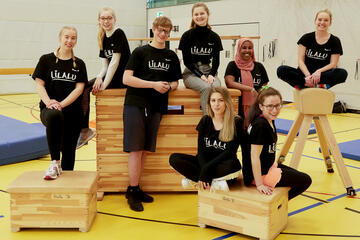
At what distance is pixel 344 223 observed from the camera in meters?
2.97

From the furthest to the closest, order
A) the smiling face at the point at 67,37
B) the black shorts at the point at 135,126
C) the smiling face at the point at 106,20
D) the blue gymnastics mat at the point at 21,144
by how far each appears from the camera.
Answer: the blue gymnastics mat at the point at 21,144, the smiling face at the point at 106,20, the black shorts at the point at 135,126, the smiling face at the point at 67,37

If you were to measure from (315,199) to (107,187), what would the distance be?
177 centimetres

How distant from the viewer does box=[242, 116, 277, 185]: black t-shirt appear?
8.92 ft

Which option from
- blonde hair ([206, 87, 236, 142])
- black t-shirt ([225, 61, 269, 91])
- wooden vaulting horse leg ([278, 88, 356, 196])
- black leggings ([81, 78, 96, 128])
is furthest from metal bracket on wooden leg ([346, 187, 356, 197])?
black leggings ([81, 78, 96, 128])

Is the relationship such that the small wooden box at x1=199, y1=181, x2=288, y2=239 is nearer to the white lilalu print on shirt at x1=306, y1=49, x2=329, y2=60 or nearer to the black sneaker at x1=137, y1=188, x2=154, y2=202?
the black sneaker at x1=137, y1=188, x2=154, y2=202

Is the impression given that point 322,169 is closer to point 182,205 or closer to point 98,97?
point 182,205

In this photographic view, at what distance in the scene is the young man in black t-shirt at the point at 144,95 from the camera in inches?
127

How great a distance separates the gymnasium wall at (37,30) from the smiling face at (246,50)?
26.6 feet

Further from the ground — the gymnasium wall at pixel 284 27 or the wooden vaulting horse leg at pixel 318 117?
the gymnasium wall at pixel 284 27

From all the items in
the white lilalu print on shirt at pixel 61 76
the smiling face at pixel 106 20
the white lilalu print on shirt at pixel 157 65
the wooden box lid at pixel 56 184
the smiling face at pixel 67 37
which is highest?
the smiling face at pixel 106 20

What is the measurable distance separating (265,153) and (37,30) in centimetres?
932

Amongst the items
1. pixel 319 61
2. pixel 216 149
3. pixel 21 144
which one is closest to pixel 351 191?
pixel 319 61

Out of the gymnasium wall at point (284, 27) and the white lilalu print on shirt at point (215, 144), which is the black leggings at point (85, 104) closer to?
the white lilalu print on shirt at point (215, 144)

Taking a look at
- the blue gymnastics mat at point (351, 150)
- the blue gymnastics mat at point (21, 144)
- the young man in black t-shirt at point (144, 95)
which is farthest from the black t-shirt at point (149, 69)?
the blue gymnastics mat at point (351, 150)
